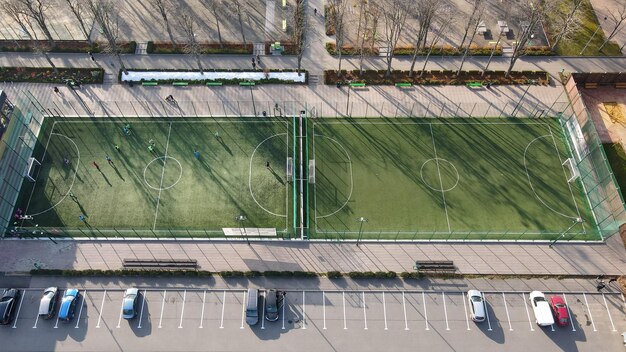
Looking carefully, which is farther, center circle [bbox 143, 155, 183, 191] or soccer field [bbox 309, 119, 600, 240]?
center circle [bbox 143, 155, 183, 191]

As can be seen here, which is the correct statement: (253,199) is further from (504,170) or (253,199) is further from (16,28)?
(16,28)

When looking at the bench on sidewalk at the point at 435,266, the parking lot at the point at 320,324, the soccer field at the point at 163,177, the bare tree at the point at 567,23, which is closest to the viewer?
the parking lot at the point at 320,324

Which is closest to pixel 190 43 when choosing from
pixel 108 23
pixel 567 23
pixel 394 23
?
pixel 108 23

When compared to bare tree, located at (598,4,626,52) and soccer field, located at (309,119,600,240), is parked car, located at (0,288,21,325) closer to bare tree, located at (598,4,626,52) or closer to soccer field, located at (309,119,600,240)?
soccer field, located at (309,119,600,240)

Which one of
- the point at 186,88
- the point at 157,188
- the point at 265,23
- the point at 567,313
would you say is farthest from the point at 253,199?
the point at 567,313

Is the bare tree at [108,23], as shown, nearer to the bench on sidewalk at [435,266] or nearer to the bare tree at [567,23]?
the bench on sidewalk at [435,266]

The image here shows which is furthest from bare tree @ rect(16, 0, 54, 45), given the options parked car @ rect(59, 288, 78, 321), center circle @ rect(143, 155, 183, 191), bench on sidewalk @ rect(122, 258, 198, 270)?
parked car @ rect(59, 288, 78, 321)

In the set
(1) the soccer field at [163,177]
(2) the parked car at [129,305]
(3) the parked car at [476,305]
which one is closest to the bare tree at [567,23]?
(3) the parked car at [476,305]
